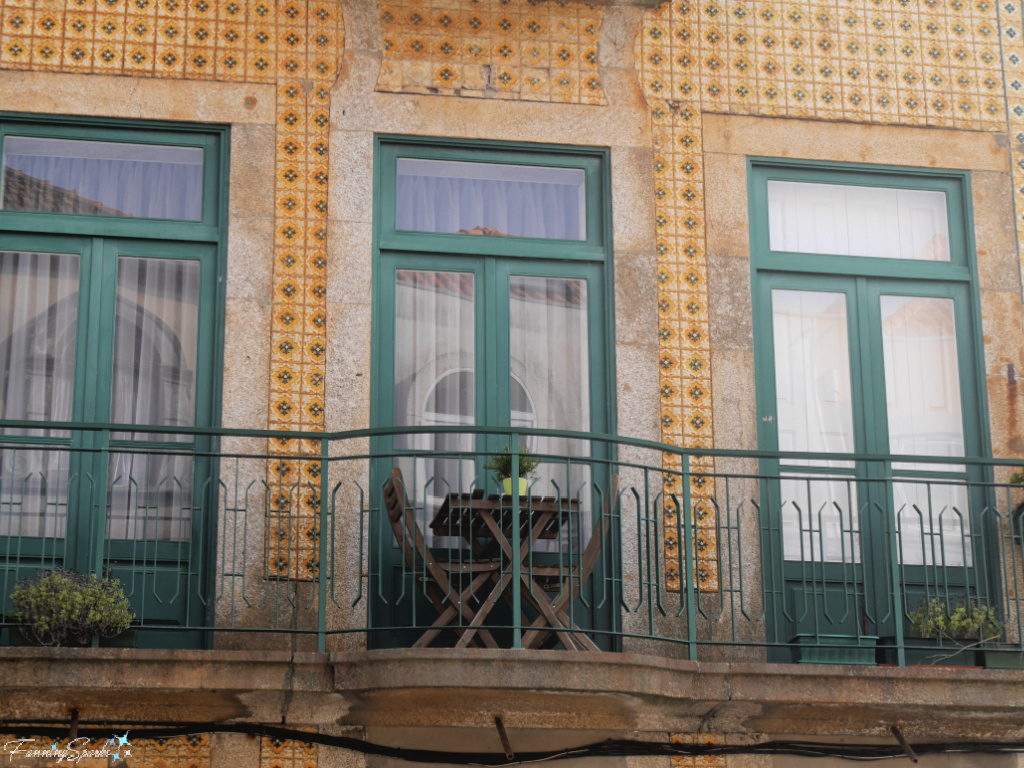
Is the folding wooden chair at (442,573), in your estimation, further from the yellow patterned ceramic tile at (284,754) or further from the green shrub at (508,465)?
the yellow patterned ceramic tile at (284,754)

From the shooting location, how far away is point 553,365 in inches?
398

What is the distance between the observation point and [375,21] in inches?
404

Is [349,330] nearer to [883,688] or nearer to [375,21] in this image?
[375,21]

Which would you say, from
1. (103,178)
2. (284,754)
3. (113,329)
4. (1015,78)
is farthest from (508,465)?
(1015,78)

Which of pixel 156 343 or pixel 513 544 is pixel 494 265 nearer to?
pixel 156 343

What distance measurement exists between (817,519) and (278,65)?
4154mm

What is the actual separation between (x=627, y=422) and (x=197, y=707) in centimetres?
291

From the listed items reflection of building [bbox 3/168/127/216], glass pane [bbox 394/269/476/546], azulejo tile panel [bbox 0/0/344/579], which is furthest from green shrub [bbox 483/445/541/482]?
reflection of building [bbox 3/168/127/216]

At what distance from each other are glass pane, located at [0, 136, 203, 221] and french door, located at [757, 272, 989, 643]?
11.5 feet

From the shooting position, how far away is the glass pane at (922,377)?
1034cm

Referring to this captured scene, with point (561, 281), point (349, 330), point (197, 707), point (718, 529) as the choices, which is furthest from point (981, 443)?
point (197, 707)

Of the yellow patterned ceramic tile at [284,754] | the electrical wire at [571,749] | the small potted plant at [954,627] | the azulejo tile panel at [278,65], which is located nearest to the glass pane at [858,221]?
the small potted plant at [954,627]

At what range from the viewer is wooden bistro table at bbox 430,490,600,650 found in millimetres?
8492

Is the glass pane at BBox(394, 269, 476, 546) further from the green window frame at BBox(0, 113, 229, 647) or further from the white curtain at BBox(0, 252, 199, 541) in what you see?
the white curtain at BBox(0, 252, 199, 541)
